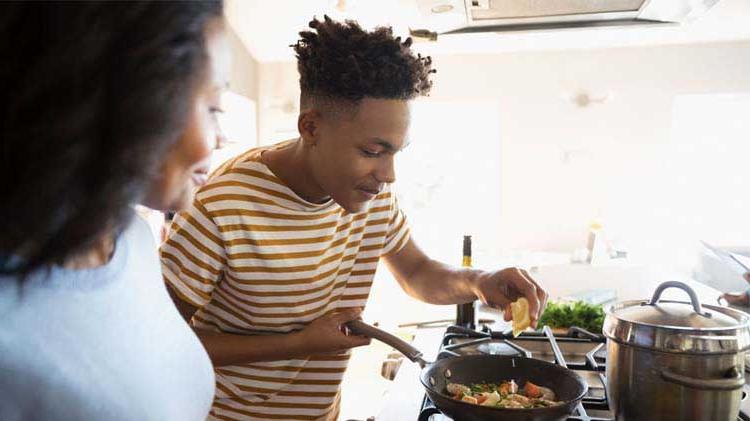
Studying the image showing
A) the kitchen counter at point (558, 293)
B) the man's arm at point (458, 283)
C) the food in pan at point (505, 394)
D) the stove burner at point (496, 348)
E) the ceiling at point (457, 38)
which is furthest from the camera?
the ceiling at point (457, 38)

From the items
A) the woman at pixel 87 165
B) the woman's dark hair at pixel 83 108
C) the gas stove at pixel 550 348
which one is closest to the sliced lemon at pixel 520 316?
the gas stove at pixel 550 348

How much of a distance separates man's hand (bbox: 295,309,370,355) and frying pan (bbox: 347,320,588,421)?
18mm

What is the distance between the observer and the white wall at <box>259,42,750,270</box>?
441cm

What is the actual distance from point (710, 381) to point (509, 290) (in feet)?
1.48

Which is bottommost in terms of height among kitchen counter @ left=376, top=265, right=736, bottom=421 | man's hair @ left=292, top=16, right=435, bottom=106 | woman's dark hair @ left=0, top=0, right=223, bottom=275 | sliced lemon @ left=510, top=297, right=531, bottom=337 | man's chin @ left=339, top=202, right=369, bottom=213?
kitchen counter @ left=376, top=265, right=736, bottom=421

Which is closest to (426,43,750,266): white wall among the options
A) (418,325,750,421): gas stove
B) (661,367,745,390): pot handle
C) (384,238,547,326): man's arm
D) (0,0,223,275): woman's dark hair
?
(418,325,750,421): gas stove

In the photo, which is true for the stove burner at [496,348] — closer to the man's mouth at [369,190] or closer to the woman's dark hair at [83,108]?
the man's mouth at [369,190]

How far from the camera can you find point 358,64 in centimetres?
112

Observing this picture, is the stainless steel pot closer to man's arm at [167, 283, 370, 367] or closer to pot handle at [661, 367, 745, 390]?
pot handle at [661, 367, 745, 390]

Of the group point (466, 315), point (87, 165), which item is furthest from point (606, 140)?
point (87, 165)

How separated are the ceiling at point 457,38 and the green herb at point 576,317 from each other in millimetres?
2542

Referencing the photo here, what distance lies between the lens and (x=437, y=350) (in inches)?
57.5

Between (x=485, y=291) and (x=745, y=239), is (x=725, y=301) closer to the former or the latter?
(x=485, y=291)

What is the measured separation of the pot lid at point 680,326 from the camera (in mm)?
894
